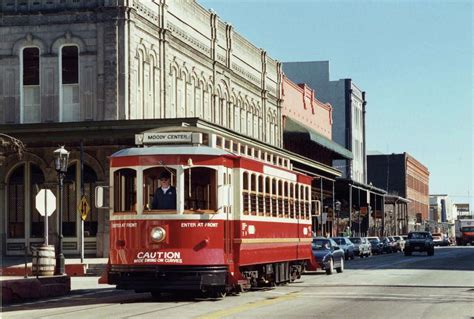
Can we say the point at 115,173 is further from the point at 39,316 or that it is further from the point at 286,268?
the point at 286,268

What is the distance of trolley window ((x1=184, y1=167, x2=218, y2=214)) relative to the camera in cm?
1989

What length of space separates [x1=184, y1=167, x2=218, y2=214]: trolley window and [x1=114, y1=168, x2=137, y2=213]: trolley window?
1187mm

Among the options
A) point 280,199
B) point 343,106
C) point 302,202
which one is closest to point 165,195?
point 280,199

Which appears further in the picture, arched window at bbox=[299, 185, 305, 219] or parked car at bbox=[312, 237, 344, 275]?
parked car at bbox=[312, 237, 344, 275]

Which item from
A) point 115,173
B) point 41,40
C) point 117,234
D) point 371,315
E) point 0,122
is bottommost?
point 371,315

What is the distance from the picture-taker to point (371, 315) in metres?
17.2

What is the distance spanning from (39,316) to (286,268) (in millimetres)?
9661

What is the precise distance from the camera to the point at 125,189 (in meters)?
20.3

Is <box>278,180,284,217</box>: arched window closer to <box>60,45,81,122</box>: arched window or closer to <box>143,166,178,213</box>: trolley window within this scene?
<box>143,166,178,213</box>: trolley window

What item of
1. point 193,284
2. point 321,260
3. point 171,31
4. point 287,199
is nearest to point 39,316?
point 193,284

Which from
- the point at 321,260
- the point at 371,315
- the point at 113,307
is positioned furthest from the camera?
the point at 321,260

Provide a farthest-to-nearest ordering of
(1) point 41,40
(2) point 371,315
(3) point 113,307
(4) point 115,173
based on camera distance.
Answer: (1) point 41,40
(4) point 115,173
(3) point 113,307
(2) point 371,315

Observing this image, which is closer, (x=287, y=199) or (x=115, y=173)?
(x=115, y=173)

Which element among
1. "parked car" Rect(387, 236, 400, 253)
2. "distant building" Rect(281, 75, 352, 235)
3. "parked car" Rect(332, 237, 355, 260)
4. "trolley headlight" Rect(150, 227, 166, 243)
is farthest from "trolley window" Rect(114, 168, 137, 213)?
"parked car" Rect(387, 236, 400, 253)
